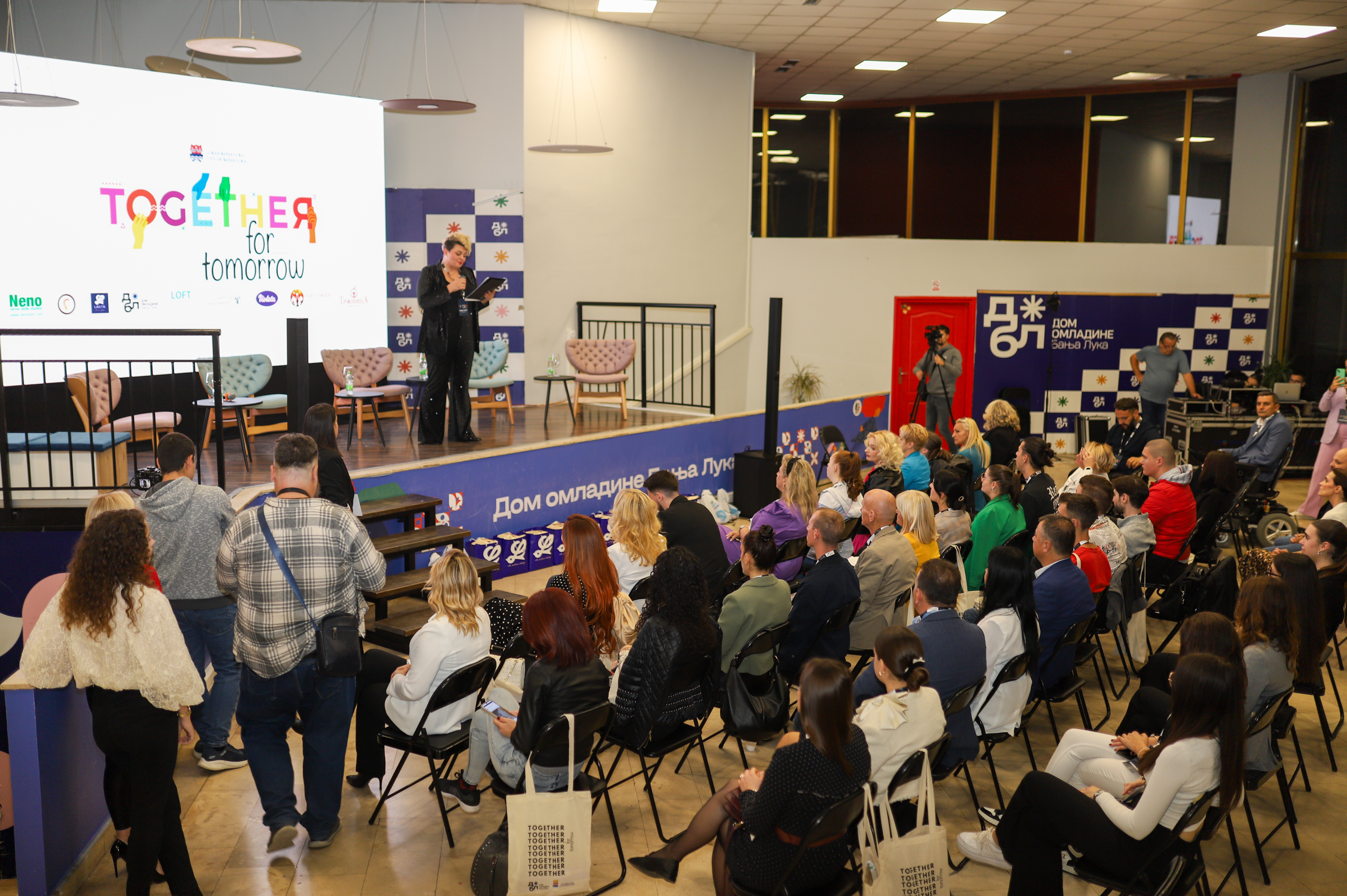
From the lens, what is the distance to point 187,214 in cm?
736

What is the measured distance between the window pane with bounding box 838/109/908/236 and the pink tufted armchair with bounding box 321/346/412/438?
28.5 ft

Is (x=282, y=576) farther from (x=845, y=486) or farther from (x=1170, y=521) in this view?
(x=1170, y=521)

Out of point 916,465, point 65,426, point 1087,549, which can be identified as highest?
point 65,426

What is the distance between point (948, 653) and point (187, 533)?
3.05 metres

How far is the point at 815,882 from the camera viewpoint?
278 centimetres

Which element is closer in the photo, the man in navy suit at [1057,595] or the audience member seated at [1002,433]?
the man in navy suit at [1057,595]

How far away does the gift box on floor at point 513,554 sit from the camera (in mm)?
6922

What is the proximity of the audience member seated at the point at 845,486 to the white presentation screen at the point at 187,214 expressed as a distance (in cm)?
409

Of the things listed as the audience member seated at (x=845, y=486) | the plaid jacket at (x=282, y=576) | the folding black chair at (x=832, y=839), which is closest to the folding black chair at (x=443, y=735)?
the plaid jacket at (x=282, y=576)

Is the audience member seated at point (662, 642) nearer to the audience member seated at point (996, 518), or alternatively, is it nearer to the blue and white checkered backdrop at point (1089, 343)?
the audience member seated at point (996, 518)

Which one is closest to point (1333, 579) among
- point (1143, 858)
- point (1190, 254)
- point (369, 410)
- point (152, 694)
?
point (1143, 858)

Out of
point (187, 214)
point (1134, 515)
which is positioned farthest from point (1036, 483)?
point (187, 214)

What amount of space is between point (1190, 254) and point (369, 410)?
1073 centimetres

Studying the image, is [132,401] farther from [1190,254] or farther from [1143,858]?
[1190,254]
